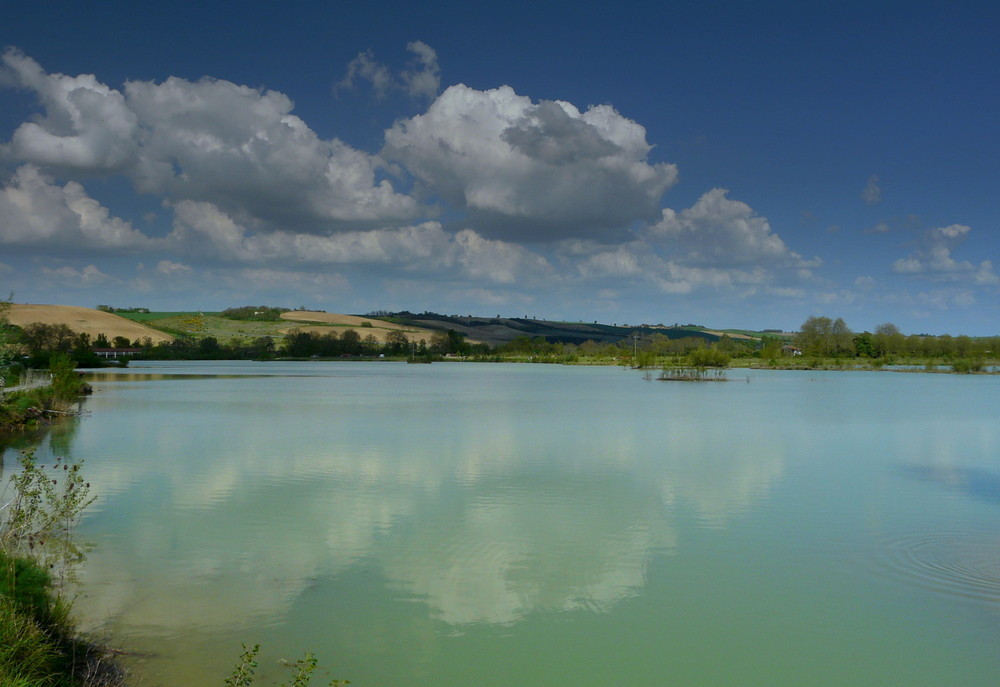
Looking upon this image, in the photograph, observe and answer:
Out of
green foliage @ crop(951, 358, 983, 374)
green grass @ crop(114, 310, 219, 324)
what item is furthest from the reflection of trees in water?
green grass @ crop(114, 310, 219, 324)

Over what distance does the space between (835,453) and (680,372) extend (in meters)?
48.4

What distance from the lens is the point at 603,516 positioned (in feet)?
36.2

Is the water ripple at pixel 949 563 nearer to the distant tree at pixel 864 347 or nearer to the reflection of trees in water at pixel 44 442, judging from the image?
the reflection of trees in water at pixel 44 442

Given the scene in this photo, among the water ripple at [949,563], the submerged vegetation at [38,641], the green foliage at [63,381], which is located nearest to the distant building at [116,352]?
the green foliage at [63,381]

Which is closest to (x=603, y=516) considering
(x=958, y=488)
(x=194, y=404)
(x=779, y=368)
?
(x=958, y=488)

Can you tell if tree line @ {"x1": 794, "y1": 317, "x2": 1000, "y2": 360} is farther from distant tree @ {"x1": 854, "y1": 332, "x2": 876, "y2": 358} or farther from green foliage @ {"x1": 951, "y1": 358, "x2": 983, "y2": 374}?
green foliage @ {"x1": 951, "y1": 358, "x2": 983, "y2": 374}

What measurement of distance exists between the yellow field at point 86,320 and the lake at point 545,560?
88499 millimetres

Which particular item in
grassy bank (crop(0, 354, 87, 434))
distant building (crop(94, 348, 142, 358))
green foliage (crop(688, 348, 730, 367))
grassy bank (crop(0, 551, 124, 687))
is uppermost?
green foliage (crop(688, 348, 730, 367))

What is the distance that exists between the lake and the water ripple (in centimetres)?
5

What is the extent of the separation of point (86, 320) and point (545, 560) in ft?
A: 368

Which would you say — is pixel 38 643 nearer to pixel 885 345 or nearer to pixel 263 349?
pixel 885 345

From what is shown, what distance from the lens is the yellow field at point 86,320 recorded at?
306ft

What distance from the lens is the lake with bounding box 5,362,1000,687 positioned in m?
6.05

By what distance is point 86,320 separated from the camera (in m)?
104
